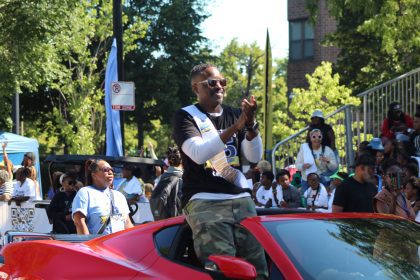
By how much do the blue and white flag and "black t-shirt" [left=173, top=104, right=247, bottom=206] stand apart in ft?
31.9

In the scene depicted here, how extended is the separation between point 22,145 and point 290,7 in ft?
74.5

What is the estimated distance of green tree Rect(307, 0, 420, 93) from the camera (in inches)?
562

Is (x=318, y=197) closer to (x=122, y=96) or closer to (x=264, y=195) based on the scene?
(x=264, y=195)

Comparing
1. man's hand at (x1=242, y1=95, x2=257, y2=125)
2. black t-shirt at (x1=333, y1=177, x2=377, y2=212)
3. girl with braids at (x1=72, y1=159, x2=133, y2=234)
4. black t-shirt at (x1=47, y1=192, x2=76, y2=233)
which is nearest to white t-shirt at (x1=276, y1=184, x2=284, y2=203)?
black t-shirt at (x1=47, y1=192, x2=76, y2=233)

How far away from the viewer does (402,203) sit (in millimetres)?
8070

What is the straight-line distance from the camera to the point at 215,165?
517 cm

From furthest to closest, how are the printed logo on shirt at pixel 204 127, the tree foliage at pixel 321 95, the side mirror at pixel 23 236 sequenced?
the tree foliage at pixel 321 95 → the side mirror at pixel 23 236 → the printed logo on shirt at pixel 204 127

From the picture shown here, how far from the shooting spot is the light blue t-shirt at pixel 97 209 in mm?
7889

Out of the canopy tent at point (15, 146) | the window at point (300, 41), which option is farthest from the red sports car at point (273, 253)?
the window at point (300, 41)

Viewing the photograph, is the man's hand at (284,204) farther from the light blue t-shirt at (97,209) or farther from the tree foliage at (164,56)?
the tree foliage at (164,56)

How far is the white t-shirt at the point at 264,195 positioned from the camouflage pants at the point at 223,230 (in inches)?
310

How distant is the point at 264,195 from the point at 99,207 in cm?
A: 561

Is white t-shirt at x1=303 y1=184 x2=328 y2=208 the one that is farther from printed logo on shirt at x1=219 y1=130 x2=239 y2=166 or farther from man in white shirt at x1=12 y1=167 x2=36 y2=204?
printed logo on shirt at x1=219 y1=130 x2=239 y2=166

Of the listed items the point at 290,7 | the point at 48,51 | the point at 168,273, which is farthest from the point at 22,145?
the point at 290,7
